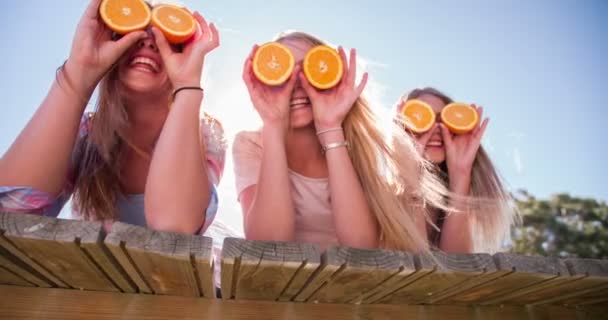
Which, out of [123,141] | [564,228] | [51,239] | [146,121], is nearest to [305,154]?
[146,121]

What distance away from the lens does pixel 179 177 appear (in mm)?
2270

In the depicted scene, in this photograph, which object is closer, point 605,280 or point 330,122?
point 605,280

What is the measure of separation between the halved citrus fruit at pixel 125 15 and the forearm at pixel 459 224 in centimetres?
227

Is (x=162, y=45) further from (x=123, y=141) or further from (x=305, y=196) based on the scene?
(x=305, y=196)

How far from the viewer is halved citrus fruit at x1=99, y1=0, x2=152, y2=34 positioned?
253 cm

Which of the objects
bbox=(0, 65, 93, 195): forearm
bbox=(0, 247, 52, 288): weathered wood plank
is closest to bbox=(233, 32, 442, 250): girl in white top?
bbox=(0, 65, 93, 195): forearm

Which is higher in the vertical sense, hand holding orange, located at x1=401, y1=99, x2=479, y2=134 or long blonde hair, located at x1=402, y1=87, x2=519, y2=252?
hand holding orange, located at x1=401, y1=99, x2=479, y2=134

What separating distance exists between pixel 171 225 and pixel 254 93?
3.43 feet

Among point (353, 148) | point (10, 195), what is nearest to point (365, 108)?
point (353, 148)

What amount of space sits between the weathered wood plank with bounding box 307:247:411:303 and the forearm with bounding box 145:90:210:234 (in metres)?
0.78

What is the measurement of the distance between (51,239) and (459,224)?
107 inches

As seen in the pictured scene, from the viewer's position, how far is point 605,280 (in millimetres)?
1903

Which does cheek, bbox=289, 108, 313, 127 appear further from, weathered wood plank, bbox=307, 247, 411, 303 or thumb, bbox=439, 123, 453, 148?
weathered wood plank, bbox=307, 247, 411, 303

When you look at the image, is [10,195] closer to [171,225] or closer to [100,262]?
[171,225]
